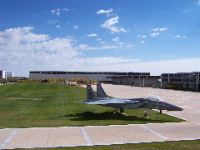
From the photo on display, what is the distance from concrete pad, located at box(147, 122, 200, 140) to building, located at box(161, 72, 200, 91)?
84.6m

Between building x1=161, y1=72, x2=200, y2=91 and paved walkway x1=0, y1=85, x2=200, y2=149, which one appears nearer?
paved walkway x1=0, y1=85, x2=200, y2=149

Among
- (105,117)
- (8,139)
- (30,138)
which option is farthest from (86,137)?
(105,117)

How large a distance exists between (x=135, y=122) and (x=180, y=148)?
10.3 metres

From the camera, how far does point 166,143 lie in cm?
2144

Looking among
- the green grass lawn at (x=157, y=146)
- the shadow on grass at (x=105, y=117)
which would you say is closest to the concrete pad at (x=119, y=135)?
the green grass lawn at (x=157, y=146)

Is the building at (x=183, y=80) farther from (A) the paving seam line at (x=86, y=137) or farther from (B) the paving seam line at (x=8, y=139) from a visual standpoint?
(B) the paving seam line at (x=8, y=139)

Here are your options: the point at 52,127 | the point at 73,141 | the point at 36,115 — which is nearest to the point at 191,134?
the point at 73,141

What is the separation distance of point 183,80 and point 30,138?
12185 cm

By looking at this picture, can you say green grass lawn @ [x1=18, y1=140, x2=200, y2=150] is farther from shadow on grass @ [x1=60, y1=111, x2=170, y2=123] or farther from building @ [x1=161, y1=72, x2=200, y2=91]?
building @ [x1=161, y1=72, x2=200, y2=91]

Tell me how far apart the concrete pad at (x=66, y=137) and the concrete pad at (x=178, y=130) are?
5.43 metres

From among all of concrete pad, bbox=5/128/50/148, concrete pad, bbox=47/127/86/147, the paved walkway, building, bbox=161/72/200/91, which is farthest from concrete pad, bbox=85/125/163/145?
building, bbox=161/72/200/91

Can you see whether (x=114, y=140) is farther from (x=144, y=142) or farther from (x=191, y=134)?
(x=191, y=134)

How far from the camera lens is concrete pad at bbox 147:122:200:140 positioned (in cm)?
2375

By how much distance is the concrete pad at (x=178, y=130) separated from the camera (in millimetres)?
23750
